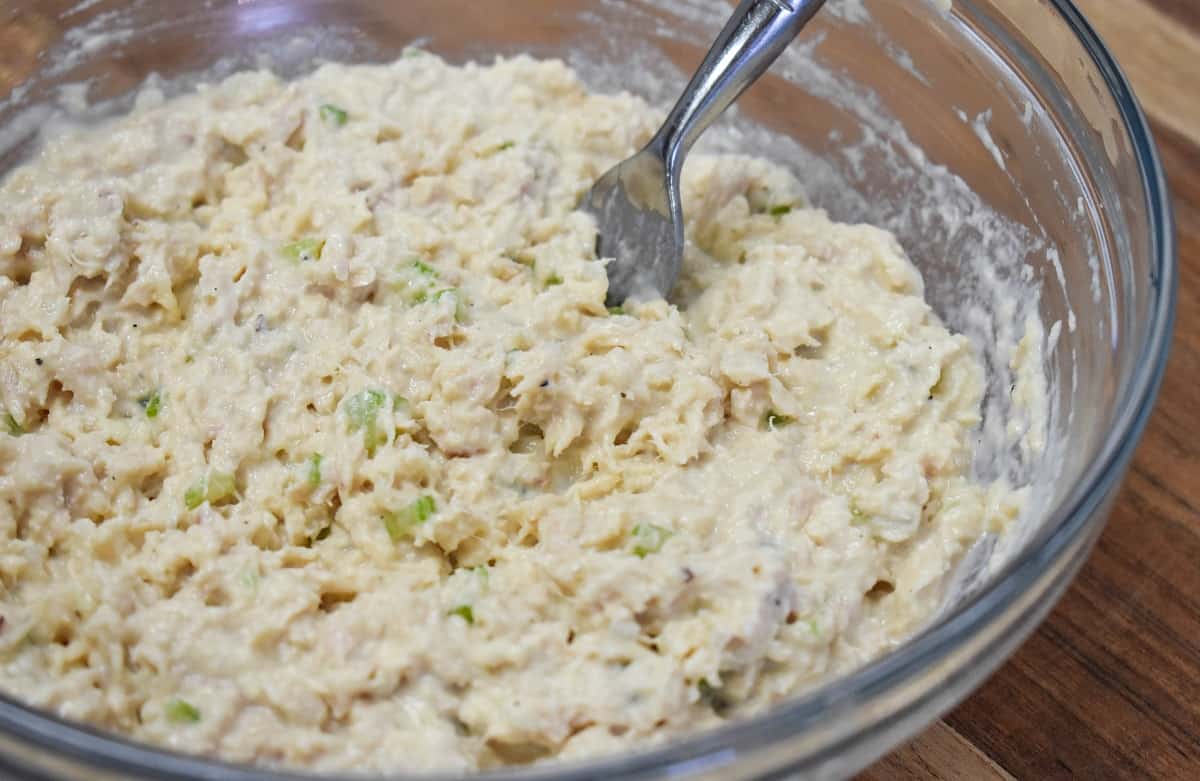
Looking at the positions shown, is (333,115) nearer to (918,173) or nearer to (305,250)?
(305,250)

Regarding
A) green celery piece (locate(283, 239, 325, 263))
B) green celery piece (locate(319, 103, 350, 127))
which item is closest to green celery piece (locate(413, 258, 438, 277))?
green celery piece (locate(283, 239, 325, 263))

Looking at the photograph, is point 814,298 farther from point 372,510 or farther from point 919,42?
point 372,510

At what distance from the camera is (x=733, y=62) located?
210cm

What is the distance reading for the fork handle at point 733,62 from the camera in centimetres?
206

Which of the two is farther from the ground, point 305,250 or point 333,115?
point 333,115

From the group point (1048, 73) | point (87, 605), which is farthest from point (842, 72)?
point (87, 605)

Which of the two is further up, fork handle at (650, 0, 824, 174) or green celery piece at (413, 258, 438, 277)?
fork handle at (650, 0, 824, 174)

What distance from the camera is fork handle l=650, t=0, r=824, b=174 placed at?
2064mm

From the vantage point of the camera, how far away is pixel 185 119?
234cm

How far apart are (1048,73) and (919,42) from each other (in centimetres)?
33

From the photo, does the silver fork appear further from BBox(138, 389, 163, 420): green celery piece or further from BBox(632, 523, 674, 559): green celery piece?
BBox(138, 389, 163, 420): green celery piece

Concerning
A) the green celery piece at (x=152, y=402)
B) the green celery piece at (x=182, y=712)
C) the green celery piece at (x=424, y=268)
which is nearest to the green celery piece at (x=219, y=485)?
the green celery piece at (x=152, y=402)

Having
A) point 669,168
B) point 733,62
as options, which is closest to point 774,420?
point 669,168

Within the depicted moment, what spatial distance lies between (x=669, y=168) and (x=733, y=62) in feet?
0.74
